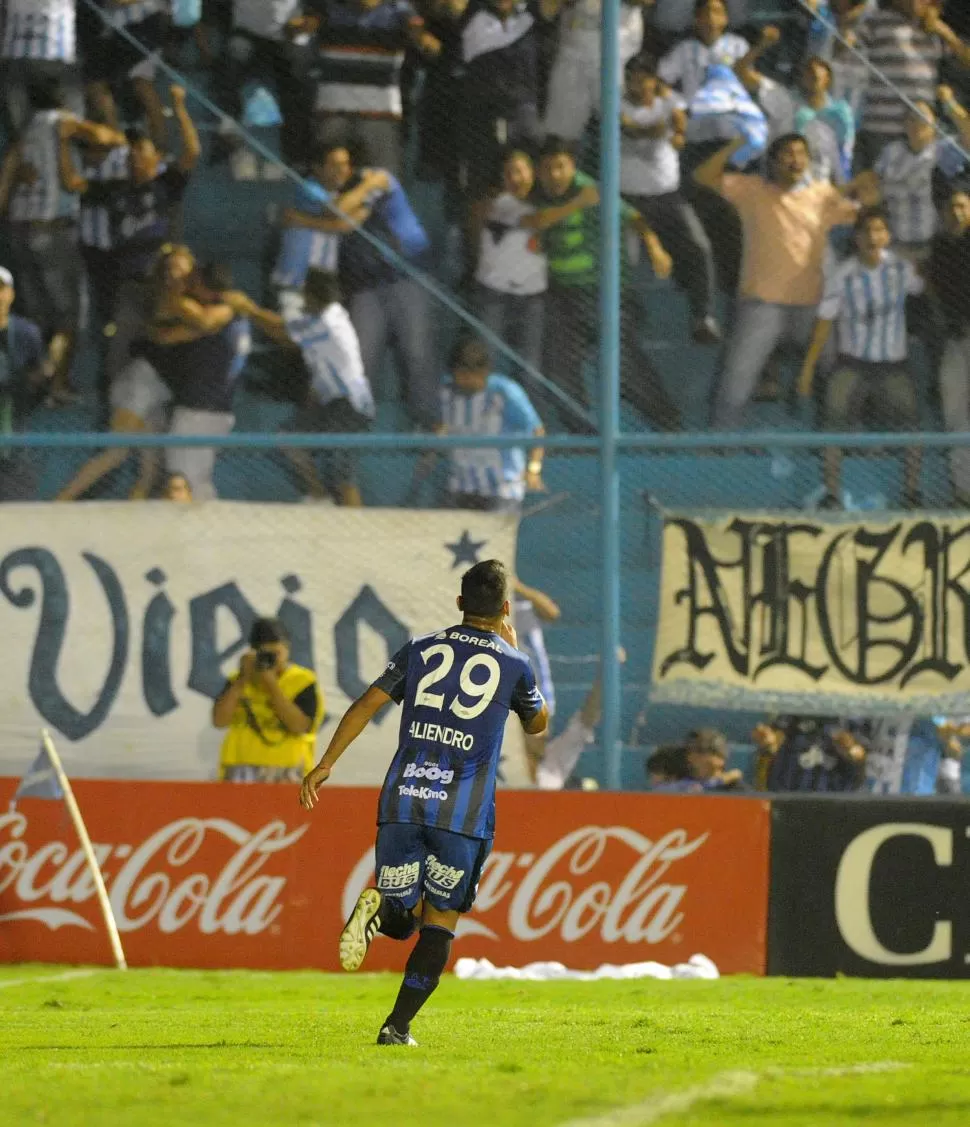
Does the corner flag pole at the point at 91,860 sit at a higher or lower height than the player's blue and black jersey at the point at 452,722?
lower

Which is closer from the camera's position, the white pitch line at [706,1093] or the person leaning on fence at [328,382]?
the white pitch line at [706,1093]

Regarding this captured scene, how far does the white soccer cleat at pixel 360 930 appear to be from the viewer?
713 centimetres

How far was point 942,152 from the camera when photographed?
13.3 meters

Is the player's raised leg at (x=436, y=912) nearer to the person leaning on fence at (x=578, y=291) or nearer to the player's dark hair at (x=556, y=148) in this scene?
the person leaning on fence at (x=578, y=291)

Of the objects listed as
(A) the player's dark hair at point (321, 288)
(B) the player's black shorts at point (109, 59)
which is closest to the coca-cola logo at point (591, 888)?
(A) the player's dark hair at point (321, 288)

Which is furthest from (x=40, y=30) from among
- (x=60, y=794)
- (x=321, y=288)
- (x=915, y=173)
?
(x=915, y=173)

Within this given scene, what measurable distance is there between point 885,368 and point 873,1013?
→ 15.8ft

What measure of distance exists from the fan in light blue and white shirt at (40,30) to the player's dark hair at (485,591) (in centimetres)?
768

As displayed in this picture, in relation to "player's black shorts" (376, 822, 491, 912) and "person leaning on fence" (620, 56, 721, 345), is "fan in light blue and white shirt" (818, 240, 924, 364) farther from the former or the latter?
"player's black shorts" (376, 822, 491, 912)

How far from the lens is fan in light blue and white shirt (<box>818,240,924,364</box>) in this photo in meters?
13.1

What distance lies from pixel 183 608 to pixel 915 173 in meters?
5.20

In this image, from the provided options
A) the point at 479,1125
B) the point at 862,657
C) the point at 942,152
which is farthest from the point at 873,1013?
the point at 942,152

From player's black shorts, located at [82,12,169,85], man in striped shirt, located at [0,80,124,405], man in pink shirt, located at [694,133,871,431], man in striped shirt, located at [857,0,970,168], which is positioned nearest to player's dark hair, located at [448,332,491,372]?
man in pink shirt, located at [694,133,871,431]

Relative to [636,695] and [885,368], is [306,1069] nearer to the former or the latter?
[636,695]
